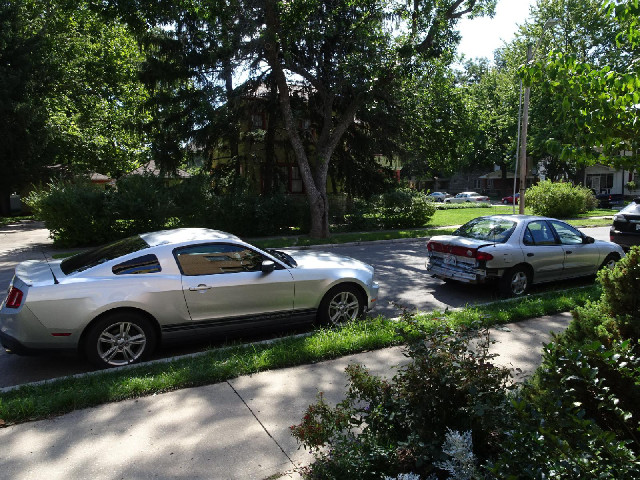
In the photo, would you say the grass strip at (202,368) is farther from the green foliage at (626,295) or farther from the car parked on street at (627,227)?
the car parked on street at (627,227)

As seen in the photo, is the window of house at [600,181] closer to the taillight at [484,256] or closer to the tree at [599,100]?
the taillight at [484,256]

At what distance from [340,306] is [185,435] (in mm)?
3304

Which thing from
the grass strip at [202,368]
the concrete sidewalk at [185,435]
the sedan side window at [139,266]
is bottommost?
the concrete sidewalk at [185,435]

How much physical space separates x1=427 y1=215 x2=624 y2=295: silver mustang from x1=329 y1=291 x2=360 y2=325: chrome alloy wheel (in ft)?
9.12

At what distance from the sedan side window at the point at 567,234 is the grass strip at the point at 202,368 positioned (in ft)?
11.4

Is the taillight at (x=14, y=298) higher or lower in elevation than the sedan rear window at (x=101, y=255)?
lower

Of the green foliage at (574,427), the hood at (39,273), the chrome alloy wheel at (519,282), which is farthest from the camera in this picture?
the chrome alloy wheel at (519,282)

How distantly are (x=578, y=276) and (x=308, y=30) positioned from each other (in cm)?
1114

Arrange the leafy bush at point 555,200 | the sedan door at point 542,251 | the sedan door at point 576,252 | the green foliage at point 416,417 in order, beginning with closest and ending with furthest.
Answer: the green foliage at point 416,417
the sedan door at point 542,251
the sedan door at point 576,252
the leafy bush at point 555,200

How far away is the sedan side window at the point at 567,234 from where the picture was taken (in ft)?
30.7

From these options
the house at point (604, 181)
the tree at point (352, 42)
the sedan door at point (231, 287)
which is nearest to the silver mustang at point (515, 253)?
the sedan door at point (231, 287)

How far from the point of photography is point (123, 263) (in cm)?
558

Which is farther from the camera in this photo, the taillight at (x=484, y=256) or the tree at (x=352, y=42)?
the tree at (x=352, y=42)

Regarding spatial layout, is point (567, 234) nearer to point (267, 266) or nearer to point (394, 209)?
point (267, 266)
